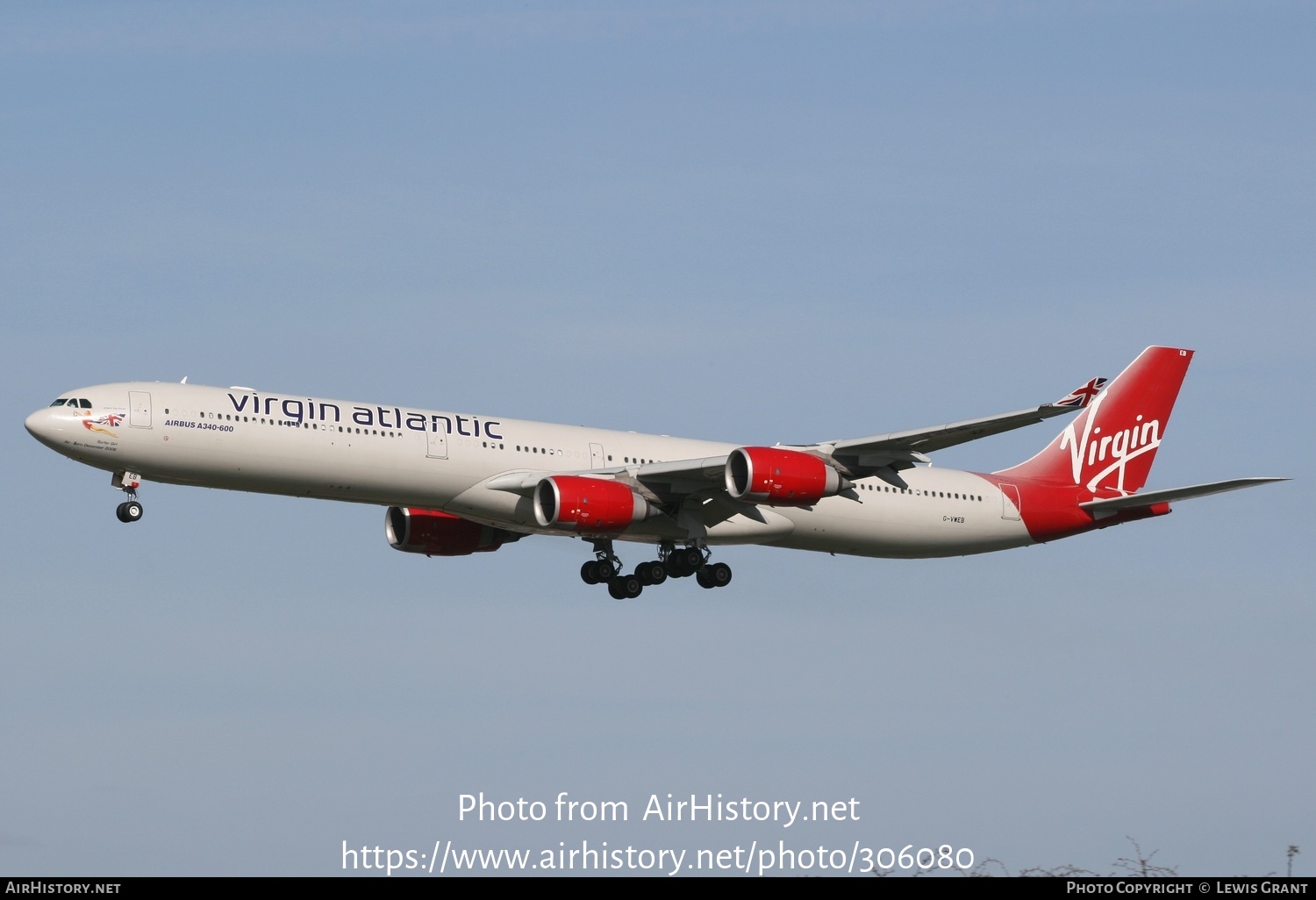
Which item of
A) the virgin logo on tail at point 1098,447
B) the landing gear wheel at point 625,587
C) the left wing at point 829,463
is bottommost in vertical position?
the landing gear wheel at point 625,587

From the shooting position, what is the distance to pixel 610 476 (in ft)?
162

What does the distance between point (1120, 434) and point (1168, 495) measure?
5954 millimetres

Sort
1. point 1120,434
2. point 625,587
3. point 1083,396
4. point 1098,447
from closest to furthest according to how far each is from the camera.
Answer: point 1083,396 → point 625,587 → point 1098,447 → point 1120,434

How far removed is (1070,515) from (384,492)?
75.1 feet

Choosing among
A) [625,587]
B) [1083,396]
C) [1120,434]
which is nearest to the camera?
[1083,396]

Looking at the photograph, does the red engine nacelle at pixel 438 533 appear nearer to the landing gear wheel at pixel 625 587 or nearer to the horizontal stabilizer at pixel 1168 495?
the landing gear wheel at pixel 625 587

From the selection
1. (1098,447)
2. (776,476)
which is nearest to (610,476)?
(776,476)

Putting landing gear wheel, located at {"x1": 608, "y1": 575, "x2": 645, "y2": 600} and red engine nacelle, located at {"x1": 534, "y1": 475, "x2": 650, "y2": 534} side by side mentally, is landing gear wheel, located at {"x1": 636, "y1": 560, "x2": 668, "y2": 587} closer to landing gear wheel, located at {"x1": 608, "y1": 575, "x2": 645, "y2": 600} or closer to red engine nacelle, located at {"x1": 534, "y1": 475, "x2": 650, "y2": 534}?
landing gear wheel, located at {"x1": 608, "y1": 575, "x2": 645, "y2": 600}

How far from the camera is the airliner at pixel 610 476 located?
1770 inches

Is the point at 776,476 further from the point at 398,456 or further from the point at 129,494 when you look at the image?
the point at 129,494

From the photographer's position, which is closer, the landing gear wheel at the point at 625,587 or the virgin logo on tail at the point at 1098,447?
the landing gear wheel at the point at 625,587

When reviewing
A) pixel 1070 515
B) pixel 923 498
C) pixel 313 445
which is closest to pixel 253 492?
pixel 313 445

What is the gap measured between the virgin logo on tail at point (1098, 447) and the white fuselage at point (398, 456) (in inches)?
268

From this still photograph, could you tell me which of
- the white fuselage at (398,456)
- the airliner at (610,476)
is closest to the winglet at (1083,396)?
the airliner at (610,476)
